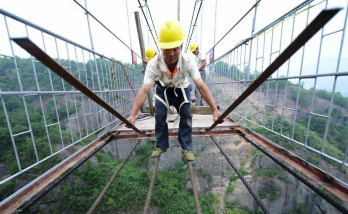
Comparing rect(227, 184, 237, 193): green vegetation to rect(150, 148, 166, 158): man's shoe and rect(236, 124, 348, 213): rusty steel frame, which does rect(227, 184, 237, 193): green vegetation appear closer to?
rect(236, 124, 348, 213): rusty steel frame

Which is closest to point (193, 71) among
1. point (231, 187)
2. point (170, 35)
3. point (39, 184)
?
point (170, 35)

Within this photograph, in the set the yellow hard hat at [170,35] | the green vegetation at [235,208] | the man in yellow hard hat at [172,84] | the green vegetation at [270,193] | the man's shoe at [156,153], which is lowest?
the green vegetation at [235,208]

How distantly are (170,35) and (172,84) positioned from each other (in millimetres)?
610

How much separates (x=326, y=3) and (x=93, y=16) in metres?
3.49

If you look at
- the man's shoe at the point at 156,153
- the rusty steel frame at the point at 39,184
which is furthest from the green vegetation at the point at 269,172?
the rusty steel frame at the point at 39,184

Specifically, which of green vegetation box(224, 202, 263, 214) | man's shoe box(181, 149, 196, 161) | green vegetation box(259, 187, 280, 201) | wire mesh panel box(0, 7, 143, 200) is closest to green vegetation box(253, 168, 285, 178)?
green vegetation box(259, 187, 280, 201)

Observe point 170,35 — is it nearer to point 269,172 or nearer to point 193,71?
point 193,71

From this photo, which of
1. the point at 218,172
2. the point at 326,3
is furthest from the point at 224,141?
the point at 326,3

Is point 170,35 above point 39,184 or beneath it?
above

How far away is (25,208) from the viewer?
1147mm

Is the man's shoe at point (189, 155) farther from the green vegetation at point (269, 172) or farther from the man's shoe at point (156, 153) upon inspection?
the green vegetation at point (269, 172)

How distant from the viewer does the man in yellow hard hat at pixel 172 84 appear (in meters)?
1.63

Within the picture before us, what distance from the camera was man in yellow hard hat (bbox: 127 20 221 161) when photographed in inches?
64.2

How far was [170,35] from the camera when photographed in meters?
1.59
